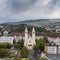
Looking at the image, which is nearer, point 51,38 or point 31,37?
point 31,37

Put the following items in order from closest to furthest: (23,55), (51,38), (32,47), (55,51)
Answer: (23,55), (55,51), (32,47), (51,38)

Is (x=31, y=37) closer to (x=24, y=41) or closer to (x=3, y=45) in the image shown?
(x=24, y=41)

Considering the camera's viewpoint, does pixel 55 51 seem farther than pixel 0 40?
No

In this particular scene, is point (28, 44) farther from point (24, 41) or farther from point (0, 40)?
point (0, 40)

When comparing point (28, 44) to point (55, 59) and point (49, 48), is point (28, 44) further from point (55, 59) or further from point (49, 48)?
point (55, 59)

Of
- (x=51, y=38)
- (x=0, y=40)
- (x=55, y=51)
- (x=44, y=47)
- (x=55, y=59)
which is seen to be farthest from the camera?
(x=51, y=38)

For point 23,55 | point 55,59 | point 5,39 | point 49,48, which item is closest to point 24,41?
point 5,39

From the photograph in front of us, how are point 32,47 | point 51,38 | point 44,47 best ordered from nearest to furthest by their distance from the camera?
1. point 44,47
2. point 32,47
3. point 51,38

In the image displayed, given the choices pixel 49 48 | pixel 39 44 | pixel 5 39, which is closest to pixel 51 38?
pixel 5 39

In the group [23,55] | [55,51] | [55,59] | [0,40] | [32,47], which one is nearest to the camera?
[55,59]
